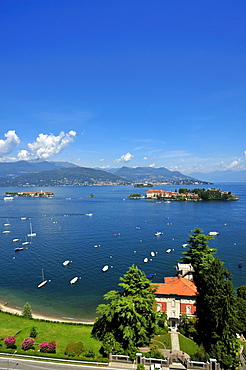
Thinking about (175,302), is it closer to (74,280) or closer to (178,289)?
(178,289)

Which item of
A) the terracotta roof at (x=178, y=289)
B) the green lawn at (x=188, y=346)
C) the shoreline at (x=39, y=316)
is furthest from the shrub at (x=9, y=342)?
the green lawn at (x=188, y=346)

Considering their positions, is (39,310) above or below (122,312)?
below

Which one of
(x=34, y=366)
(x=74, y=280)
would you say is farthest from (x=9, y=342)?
(x=74, y=280)

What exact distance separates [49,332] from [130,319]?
38.5 ft

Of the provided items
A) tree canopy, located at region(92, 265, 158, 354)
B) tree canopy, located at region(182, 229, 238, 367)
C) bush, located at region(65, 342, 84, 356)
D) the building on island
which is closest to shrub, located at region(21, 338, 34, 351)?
bush, located at region(65, 342, 84, 356)

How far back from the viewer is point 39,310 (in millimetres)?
41656

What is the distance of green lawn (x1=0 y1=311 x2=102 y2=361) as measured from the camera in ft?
92.4

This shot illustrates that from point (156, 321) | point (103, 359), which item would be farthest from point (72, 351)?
point (156, 321)

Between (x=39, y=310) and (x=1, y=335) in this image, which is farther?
(x=39, y=310)

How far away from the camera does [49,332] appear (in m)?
32.5

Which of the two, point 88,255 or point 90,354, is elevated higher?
point 90,354

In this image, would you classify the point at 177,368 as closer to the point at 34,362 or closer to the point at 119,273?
the point at 34,362

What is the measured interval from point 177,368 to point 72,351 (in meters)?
10.7

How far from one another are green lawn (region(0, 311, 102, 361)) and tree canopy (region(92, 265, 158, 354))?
1.51 metres
